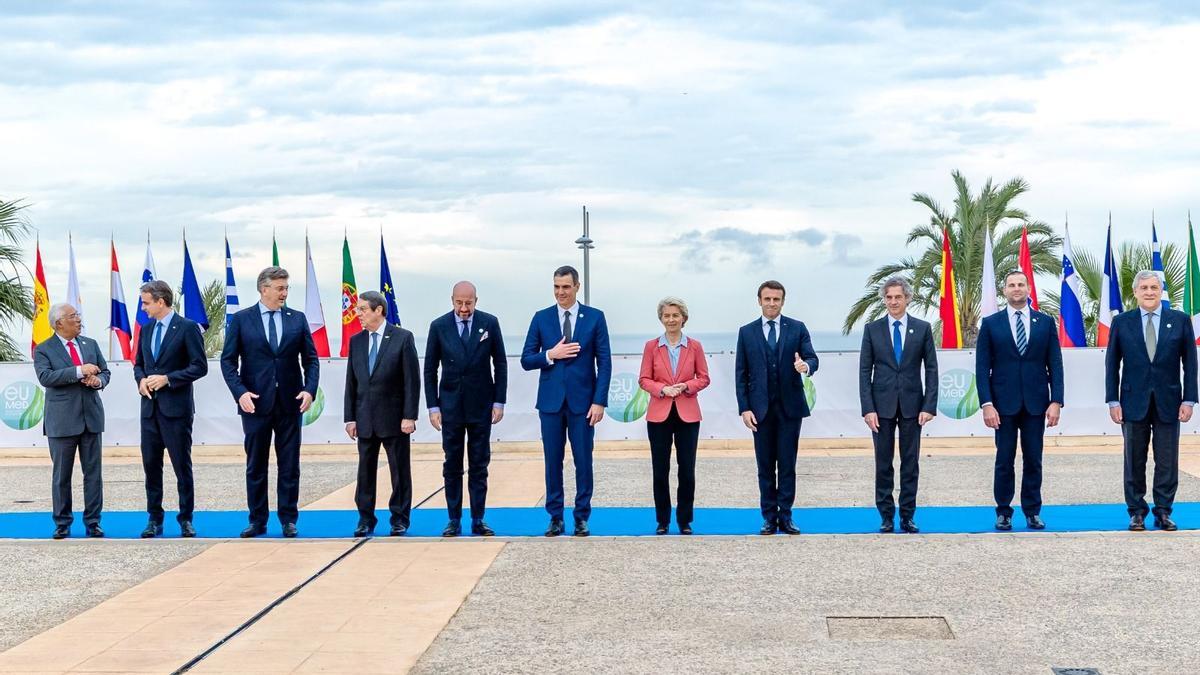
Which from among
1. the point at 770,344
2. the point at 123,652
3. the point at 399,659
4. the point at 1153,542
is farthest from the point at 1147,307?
the point at 123,652

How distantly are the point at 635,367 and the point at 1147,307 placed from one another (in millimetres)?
8916

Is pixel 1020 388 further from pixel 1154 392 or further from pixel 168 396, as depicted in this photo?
pixel 168 396

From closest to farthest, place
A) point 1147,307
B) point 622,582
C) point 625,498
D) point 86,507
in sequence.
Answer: point 622,582, point 1147,307, point 86,507, point 625,498

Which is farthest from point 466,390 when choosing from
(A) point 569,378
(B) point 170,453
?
(B) point 170,453

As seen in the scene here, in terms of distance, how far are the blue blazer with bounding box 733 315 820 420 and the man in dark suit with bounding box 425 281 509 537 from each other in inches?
72.7

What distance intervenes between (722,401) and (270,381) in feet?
28.9

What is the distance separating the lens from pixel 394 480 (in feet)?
33.0

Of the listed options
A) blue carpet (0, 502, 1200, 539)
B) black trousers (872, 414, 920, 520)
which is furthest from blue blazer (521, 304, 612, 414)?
black trousers (872, 414, 920, 520)

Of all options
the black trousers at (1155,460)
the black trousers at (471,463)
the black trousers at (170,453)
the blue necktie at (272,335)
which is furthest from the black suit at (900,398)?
the black trousers at (170,453)

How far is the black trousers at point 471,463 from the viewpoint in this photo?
983cm

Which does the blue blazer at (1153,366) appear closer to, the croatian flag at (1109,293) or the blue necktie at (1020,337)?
the blue necktie at (1020,337)

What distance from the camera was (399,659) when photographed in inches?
234

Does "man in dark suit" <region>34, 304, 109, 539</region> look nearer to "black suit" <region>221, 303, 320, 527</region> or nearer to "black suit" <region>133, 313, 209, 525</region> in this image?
"black suit" <region>133, 313, 209, 525</region>

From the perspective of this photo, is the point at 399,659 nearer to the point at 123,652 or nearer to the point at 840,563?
the point at 123,652
